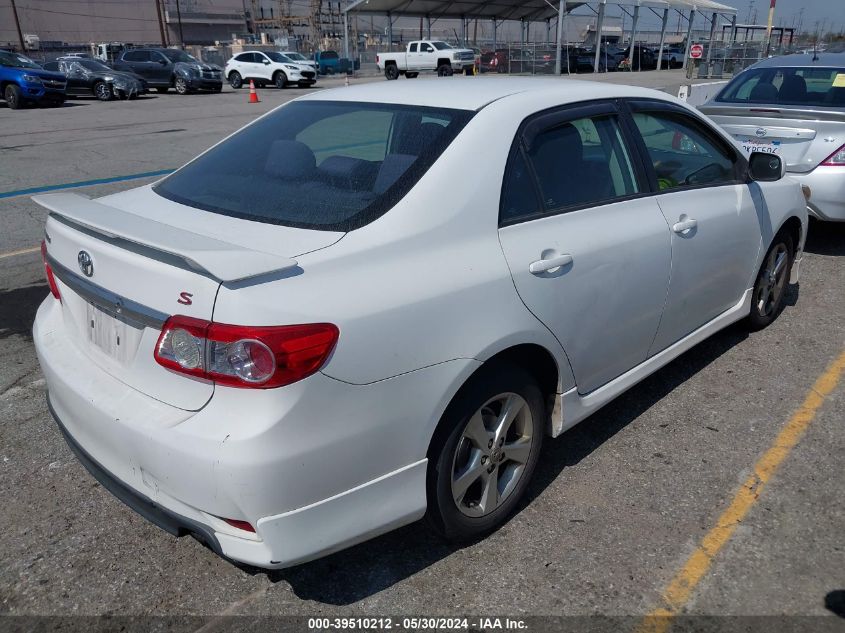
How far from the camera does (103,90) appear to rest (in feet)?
84.2

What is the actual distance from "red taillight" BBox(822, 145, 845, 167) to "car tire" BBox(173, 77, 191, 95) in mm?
27556

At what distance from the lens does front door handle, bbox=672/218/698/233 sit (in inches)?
135

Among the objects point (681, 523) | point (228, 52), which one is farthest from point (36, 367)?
point (228, 52)

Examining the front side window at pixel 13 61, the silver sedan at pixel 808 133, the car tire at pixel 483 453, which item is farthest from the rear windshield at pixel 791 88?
the front side window at pixel 13 61

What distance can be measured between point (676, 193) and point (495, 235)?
1.40m

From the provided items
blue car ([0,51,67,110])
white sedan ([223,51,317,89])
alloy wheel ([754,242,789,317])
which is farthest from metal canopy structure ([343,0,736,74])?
alloy wheel ([754,242,789,317])

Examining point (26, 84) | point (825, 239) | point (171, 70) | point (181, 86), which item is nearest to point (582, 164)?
point (825, 239)

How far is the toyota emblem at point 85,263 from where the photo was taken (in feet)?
7.99

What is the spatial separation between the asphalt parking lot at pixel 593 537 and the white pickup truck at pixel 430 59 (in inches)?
1406

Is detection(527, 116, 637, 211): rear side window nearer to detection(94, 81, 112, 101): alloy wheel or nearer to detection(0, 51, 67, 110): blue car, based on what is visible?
detection(0, 51, 67, 110): blue car

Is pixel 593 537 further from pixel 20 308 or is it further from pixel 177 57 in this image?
pixel 177 57

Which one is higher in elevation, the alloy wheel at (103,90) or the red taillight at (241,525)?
the red taillight at (241,525)

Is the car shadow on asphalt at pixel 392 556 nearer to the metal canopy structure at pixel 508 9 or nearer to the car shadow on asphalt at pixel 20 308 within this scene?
the car shadow on asphalt at pixel 20 308

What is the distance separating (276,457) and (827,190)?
18.7ft
